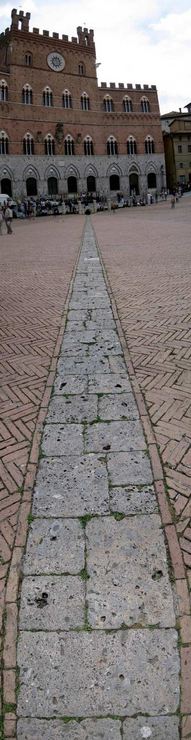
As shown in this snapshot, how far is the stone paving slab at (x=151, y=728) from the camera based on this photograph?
1612 mm

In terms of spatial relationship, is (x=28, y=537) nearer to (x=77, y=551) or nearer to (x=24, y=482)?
(x=77, y=551)

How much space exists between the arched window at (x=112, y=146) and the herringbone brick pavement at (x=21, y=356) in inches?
1779

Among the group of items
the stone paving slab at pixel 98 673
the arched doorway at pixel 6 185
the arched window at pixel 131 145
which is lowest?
the stone paving slab at pixel 98 673

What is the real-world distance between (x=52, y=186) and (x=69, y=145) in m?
5.22

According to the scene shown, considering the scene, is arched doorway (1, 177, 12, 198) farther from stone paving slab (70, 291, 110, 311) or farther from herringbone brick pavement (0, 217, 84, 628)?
stone paving slab (70, 291, 110, 311)

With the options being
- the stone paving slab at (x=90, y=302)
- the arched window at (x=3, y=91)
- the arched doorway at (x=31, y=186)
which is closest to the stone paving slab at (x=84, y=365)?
the stone paving slab at (x=90, y=302)

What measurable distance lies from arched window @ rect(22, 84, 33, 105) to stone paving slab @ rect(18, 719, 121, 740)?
52750 mm

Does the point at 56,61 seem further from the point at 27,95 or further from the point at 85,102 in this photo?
the point at 27,95

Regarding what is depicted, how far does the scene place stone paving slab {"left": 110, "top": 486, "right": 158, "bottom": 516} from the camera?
2.64m

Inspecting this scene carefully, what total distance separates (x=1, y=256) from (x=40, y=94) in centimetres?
4075

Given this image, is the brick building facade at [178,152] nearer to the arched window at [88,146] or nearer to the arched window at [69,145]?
the arched window at [88,146]

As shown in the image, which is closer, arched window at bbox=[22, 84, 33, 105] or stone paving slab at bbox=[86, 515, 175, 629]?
stone paving slab at bbox=[86, 515, 175, 629]

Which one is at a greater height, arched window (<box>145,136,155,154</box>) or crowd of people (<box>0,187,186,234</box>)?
arched window (<box>145,136,155,154</box>)

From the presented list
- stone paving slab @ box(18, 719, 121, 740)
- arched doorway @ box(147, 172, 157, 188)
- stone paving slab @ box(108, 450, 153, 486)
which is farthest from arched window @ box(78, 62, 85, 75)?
stone paving slab @ box(18, 719, 121, 740)
